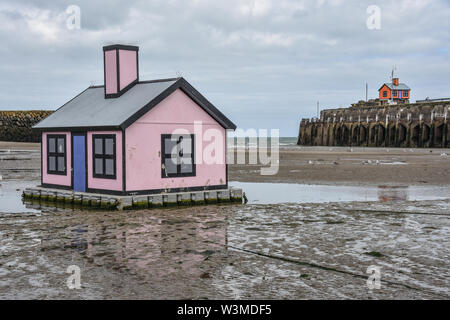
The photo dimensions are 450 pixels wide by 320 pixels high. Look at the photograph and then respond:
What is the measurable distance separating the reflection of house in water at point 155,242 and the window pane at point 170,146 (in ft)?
9.61

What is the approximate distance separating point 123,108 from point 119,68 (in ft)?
6.61

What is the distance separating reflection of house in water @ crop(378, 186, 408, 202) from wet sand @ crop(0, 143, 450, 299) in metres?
2.06

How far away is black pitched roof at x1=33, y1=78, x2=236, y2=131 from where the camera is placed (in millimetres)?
16891

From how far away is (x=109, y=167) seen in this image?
1712cm

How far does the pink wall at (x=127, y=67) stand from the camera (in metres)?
18.7

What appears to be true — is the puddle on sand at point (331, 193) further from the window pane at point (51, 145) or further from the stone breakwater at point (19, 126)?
the stone breakwater at point (19, 126)

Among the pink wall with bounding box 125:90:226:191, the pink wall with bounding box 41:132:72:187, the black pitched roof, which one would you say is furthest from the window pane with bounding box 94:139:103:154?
the pink wall with bounding box 41:132:72:187

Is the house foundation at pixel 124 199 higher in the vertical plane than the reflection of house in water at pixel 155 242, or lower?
higher

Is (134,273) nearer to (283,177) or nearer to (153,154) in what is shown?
(153,154)

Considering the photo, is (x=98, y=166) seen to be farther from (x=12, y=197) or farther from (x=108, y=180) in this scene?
(x=12, y=197)

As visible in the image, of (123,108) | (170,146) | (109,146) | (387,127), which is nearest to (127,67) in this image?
(123,108)

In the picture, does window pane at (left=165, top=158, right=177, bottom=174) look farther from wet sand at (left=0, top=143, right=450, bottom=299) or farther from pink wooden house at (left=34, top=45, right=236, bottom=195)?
wet sand at (left=0, top=143, right=450, bottom=299)

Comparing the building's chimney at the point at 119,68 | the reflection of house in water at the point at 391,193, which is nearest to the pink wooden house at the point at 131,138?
the building's chimney at the point at 119,68
